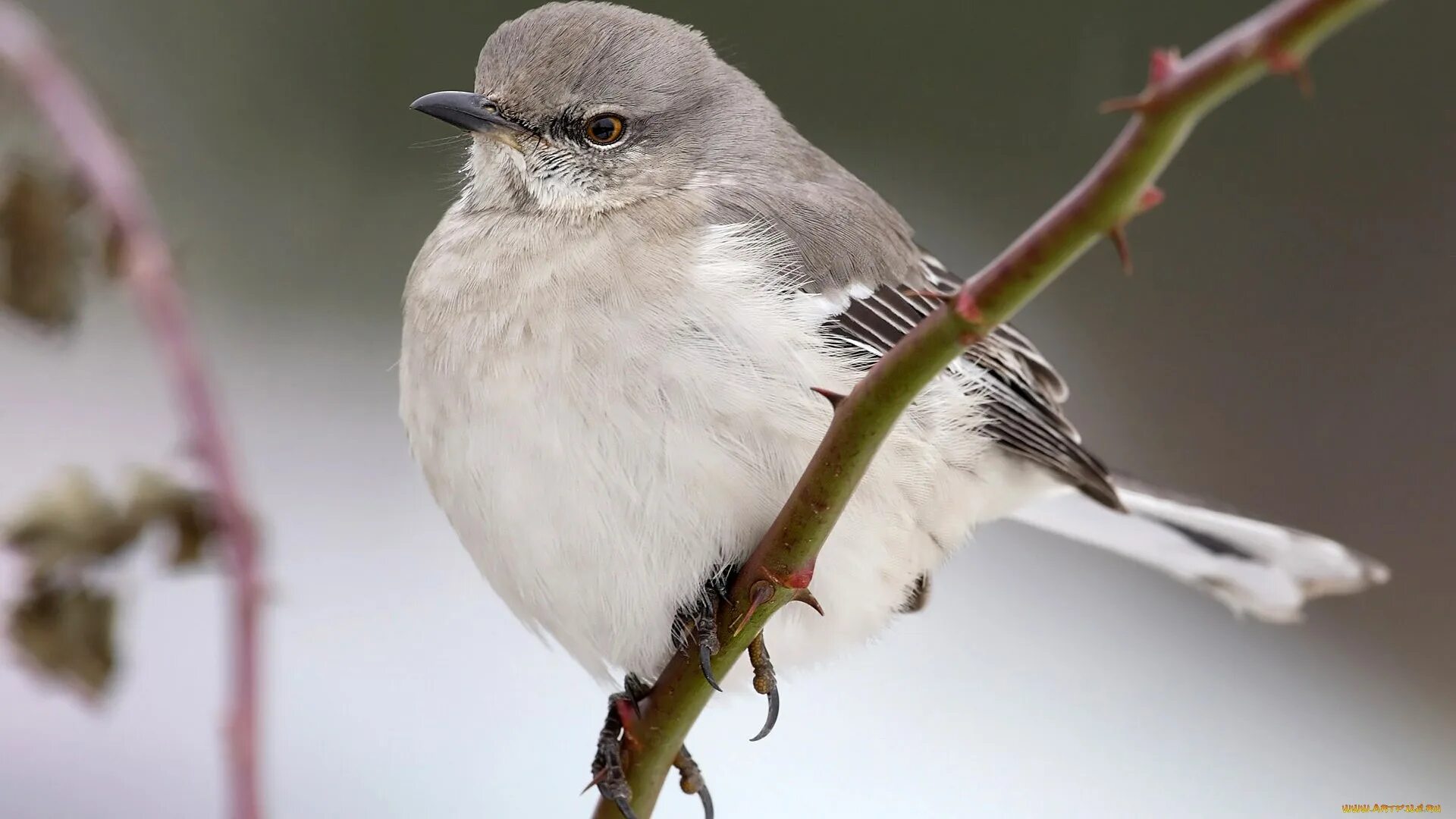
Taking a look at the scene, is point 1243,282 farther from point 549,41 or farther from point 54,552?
point 54,552

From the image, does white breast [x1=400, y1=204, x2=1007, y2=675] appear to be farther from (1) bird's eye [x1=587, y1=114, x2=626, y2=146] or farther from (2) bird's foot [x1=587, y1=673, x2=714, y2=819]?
(1) bird's eye [x1=587, y1=114, x2=626, y2=146]

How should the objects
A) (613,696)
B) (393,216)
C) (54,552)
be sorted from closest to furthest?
(54,552), (613,696), (393,216)

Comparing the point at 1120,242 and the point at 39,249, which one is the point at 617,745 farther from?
the point at 39,249

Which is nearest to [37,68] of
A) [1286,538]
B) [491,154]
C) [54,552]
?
[54,552]

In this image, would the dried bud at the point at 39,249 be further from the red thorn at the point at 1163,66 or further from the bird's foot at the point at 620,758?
the bird's foot at the point at 620,758

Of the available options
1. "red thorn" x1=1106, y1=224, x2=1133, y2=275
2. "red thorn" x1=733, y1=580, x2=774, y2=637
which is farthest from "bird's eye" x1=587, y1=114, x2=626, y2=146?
"red thorn" x1=1106, y1=224, x2=1133, y2=275
